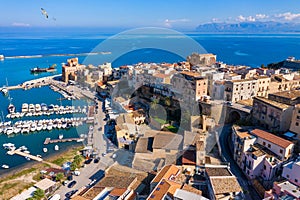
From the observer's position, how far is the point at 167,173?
51.8ft

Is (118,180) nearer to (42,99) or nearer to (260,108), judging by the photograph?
(260,108)

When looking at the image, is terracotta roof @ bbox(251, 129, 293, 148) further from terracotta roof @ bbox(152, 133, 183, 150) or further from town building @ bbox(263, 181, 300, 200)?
terracotta roof @ bbox(152, 133, 183, 150)

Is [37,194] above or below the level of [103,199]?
below

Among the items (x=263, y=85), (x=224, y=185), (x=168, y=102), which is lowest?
(x=224, y=185)

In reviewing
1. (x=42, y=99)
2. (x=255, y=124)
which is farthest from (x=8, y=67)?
(x=255, y=124)

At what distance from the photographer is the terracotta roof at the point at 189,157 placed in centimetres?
1750

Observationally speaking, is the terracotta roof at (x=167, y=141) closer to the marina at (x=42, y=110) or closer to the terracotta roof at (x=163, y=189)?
the terracotta roof at (x=163, y=189)

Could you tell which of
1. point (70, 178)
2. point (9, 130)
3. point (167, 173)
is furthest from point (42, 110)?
point (167, 173)

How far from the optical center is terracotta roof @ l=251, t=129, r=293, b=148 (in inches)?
623

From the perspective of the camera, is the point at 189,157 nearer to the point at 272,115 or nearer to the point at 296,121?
the point at 272,115

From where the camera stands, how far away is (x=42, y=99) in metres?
40.9

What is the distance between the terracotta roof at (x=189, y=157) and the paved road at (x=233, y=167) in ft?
8.77

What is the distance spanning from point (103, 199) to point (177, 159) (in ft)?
21.4

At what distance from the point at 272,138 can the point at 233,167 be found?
340 cm
